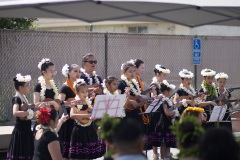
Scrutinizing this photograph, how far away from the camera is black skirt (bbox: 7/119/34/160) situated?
8.28m

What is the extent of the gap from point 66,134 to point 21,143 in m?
0.92

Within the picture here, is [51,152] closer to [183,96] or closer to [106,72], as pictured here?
[183,96]

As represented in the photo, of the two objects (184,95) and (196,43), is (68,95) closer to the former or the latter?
(184,95)

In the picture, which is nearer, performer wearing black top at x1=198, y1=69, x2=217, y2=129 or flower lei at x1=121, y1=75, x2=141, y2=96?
flower lei at x1=121, y1=75, x2=141, y2=96

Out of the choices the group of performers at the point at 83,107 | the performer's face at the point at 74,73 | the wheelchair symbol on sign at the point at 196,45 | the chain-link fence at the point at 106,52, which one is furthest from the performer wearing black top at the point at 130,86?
the wheelchair symbol on sign at the point at 196,45

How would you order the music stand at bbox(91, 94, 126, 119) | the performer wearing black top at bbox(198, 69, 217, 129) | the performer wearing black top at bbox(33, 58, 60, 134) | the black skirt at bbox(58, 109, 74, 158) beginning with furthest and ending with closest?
the performer wearing black top at bbox(198, 69, 217, 129) < the black skirt at bbox(58, 109, 74, 158) < the performer wearing black top at bbox(33, 58, 60, 134) < the music stand at bbox(91, 94, 126, 119)

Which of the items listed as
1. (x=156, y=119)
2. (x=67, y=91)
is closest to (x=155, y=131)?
(x=156, y=119)

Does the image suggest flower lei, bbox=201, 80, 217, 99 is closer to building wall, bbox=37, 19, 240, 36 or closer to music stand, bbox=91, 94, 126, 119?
music stand, bbox=91, 94, 126, 119

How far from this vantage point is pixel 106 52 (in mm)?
13883

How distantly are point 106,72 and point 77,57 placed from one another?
0.79 m

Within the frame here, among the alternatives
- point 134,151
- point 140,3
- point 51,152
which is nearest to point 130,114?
point 51,152

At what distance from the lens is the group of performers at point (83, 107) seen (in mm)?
7843

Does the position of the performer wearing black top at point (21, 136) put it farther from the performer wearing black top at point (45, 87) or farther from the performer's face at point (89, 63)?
the performer's face at point (89, 63)

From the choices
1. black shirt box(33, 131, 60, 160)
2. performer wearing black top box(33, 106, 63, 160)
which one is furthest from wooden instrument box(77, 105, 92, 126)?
black shirt box(33, 131, 60, 160)
